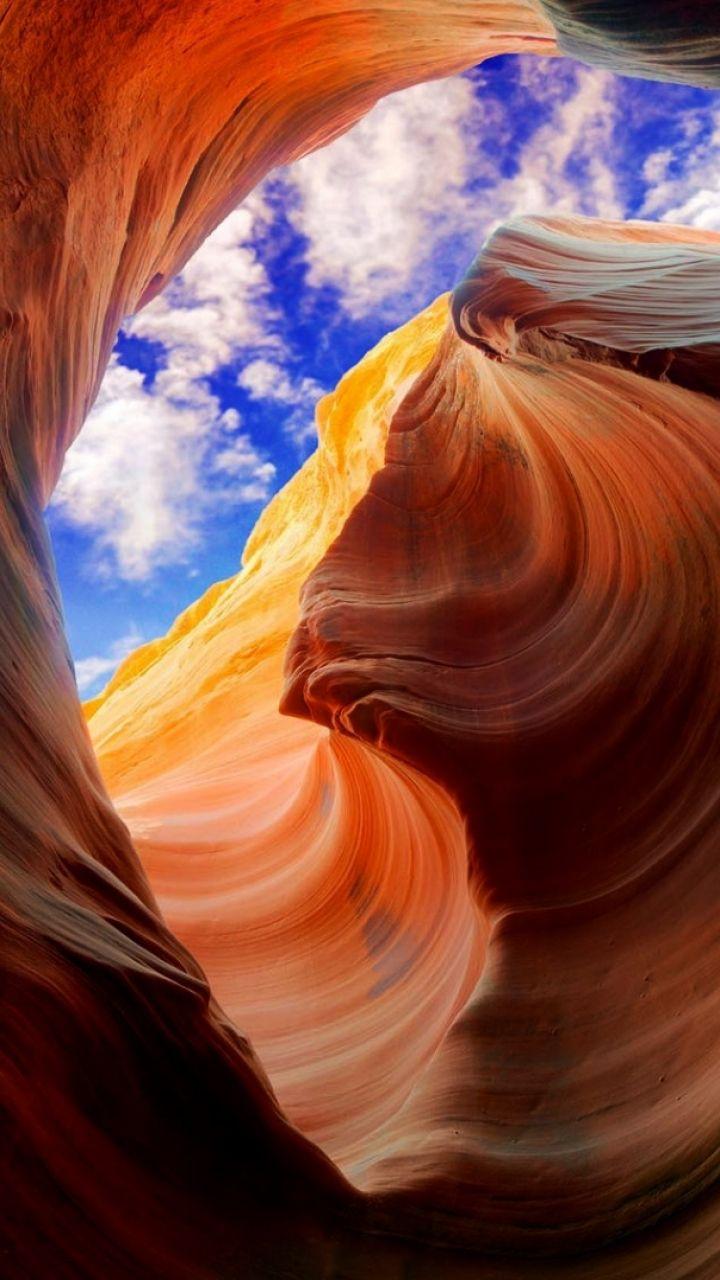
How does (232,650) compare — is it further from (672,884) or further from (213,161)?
(672,884)

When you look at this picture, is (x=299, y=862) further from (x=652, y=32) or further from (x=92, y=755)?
(x=652, y=32)

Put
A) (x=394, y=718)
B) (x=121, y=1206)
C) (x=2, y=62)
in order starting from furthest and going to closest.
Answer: (x=394, y=718) < (x=2, y=62) < (x=121, y=1206)

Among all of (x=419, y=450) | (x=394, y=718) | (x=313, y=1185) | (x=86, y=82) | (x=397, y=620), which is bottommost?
(x=313, y=1185)

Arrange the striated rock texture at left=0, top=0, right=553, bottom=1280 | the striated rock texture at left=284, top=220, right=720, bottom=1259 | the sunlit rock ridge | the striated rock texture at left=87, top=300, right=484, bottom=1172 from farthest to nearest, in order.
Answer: the striated rock texture at left=87, top=300, right=484, bottom=1172 → the striated rock texture at left=284, top=220, right=720, bottom=1259 → the sunlit rock ridge → the striated rock texture at left=0, top=0, right=553, bottom=1280

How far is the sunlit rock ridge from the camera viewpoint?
256cm

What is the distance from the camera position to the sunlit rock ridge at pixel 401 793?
2.56m

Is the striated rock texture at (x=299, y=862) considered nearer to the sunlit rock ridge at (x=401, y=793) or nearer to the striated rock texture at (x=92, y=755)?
the sunlit rock ridge at (x=401, y=793)

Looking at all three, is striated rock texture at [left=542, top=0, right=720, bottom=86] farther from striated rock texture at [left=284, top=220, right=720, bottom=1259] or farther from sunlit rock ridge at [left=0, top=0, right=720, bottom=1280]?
striated rock texture at [left=284, top=220, right=720, bottom=1259]

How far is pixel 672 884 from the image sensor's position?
432 cm

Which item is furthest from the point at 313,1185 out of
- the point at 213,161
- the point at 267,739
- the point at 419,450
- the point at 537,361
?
the point at 267,739

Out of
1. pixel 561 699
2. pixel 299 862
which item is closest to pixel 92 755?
pixel 561 699

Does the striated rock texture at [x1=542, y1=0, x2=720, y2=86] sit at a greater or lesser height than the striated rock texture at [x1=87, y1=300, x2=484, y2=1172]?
greater

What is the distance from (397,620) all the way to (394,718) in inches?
44.7

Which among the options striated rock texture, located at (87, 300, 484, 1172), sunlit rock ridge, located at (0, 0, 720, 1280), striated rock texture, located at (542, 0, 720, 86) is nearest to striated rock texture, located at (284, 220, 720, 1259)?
sunlit rock ridge, located at (0, 0, 720, 1280)
